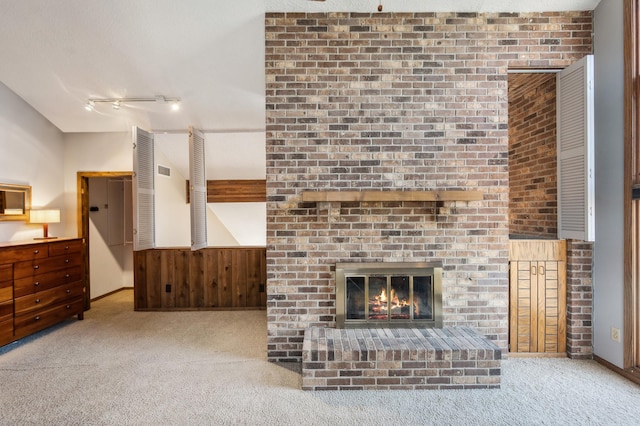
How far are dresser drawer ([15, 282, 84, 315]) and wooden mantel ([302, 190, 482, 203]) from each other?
3.13m

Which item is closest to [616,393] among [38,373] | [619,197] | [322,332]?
[619,197]

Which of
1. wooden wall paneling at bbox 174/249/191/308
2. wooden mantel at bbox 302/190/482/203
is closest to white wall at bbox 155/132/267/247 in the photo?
wooden wall paneling at bbox 174/249/191/308

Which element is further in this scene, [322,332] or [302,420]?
[322,332]

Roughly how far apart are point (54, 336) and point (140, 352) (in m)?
1.26

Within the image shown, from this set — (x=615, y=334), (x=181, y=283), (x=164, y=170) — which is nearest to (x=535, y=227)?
(x=615, y=334)

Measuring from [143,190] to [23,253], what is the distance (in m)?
1.39

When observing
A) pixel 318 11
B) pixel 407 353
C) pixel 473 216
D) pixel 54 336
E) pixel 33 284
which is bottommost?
pixel 54 336

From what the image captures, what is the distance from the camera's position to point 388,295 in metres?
2.92

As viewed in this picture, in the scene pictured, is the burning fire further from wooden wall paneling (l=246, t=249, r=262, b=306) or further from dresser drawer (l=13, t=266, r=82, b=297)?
dresser drawer (l=13, t=266, r=82, b=297)

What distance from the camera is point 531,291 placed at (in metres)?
3.02

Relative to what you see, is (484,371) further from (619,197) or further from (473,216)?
(619,197)

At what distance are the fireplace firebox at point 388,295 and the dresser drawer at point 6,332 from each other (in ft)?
10.3

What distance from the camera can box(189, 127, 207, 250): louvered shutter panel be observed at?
4.25 meters

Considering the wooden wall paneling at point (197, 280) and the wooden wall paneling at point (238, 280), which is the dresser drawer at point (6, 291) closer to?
the wooden wall paneling at point (197, 280)
